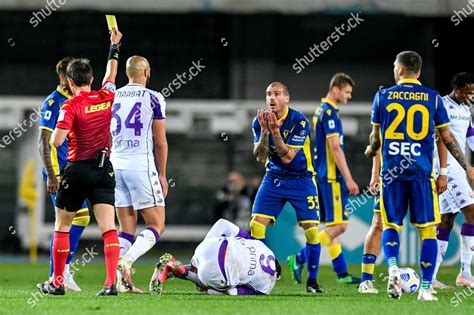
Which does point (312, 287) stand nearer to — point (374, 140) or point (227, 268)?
point (227, 268)

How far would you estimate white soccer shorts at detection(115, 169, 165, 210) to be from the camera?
35.0 ft

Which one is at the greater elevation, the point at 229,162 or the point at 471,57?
the point at 471,57

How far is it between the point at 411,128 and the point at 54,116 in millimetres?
3472

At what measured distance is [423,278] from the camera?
32.1 ft

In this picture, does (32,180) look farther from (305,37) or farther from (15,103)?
(305,37)

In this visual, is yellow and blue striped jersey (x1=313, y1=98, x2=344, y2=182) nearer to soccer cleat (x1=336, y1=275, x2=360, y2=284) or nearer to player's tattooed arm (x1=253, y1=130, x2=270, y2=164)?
soccer cleat (x1=336, y1=275, x2=360, y2=284)

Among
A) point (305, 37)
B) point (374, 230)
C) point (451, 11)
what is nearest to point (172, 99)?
point (305, 37)

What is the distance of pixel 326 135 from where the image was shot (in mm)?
13195

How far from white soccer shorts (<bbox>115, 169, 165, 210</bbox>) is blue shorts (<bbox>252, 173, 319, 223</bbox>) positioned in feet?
3.56

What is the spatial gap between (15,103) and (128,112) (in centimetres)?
1379

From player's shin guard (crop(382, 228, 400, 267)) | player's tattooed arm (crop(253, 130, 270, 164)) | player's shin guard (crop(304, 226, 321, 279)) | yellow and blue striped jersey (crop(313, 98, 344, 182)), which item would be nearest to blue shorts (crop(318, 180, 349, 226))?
yellow and blue striped jersey (crop(313, 98, 344, 182))
